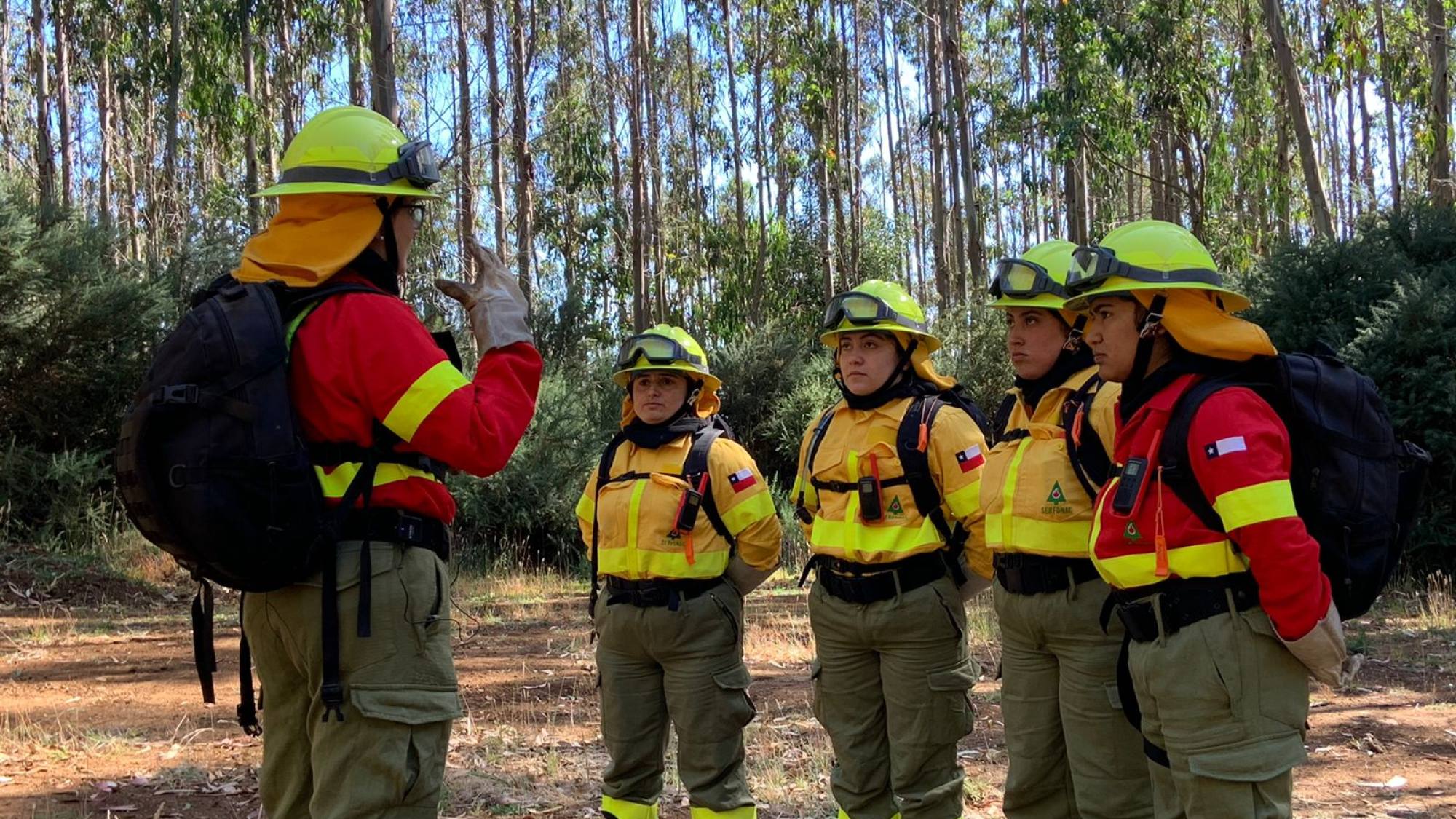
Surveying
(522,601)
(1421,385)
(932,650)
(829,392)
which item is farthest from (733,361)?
(932,650)

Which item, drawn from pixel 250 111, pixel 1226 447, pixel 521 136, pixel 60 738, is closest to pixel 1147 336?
pixel 1226 447

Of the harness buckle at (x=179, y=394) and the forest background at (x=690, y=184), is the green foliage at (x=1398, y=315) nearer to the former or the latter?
the forest background at (x=690, y=184)

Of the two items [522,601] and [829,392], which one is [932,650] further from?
[829,392]

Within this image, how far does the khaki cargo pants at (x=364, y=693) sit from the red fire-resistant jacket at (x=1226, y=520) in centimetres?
172

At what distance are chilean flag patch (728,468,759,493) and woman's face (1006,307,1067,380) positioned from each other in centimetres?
122

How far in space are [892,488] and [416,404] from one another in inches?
84.7

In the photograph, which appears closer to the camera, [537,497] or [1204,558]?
[1204,558]

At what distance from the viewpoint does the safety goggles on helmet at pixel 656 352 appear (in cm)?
497

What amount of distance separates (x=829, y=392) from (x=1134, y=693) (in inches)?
631

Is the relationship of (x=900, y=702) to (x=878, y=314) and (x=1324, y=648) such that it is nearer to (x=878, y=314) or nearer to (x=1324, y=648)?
(x=878, y=314)

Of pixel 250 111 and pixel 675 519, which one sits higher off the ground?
pixel 250 111

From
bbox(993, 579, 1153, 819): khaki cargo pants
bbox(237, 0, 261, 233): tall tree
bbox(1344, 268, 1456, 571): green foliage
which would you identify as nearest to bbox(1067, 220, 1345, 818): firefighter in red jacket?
bbox(993, 579, 1153, 819): khaki cargo pants

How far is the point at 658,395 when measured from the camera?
5.02 metres

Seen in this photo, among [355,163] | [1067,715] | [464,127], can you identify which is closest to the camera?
[355,163]
